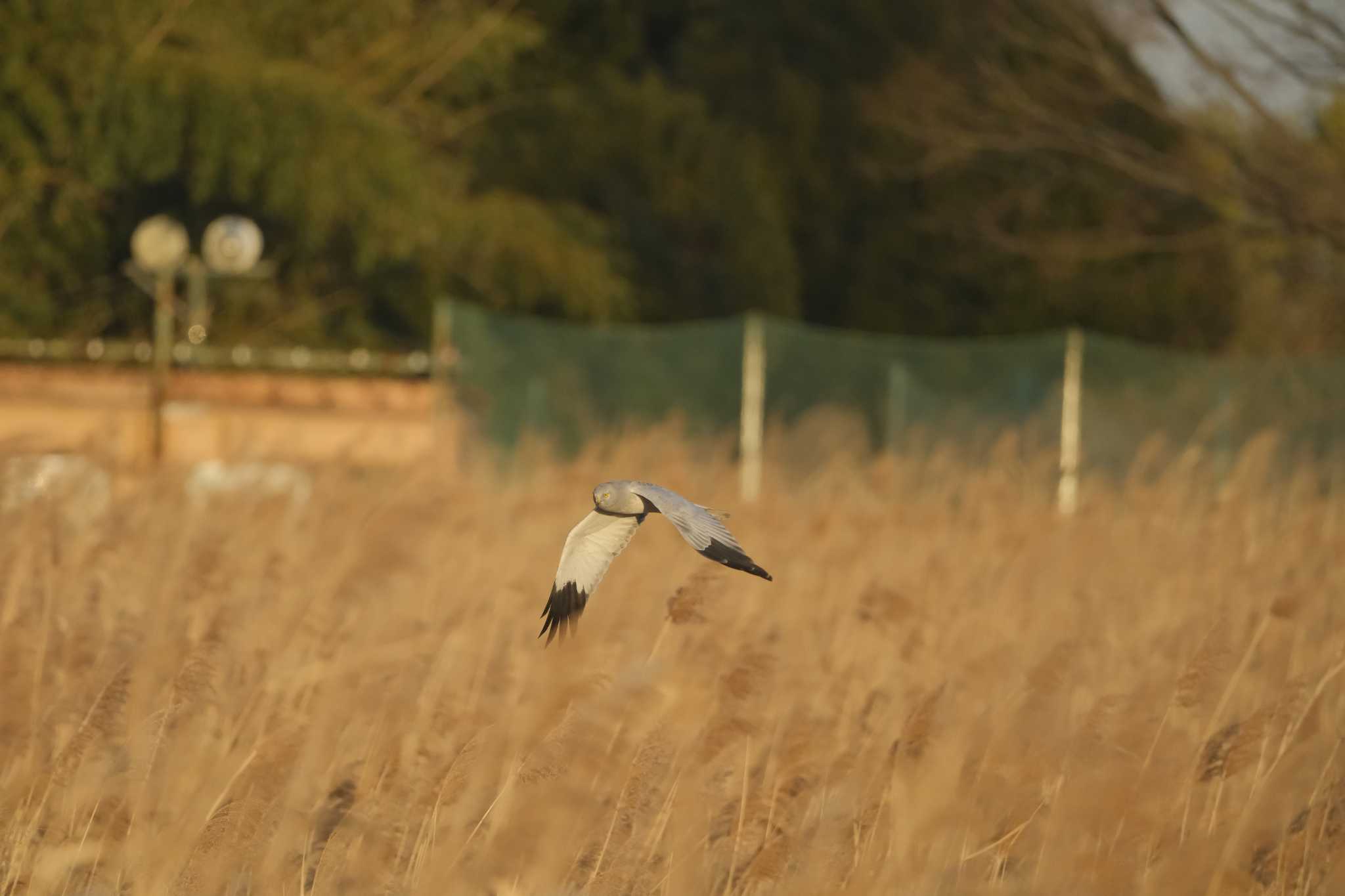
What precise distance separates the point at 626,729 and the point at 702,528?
67cm

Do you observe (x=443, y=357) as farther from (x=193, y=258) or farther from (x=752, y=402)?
(x=193, y=258)

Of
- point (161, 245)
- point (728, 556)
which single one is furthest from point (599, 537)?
point (161, 245)

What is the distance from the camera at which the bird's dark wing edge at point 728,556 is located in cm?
218

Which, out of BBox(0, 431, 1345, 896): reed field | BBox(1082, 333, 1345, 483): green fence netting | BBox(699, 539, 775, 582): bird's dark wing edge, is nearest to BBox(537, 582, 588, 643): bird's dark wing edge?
BBox(0, 431, 1345, 896): reed field

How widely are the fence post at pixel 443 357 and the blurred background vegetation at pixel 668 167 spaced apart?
2737 mm

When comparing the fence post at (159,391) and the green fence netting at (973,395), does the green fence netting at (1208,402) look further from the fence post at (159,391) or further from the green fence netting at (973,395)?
the fence post at (159,391)

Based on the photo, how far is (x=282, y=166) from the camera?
12.5 meters

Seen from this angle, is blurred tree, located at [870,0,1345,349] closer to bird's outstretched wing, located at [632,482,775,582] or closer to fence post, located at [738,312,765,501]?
fence post, located at [738,312,765,501]

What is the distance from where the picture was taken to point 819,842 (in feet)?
7.39

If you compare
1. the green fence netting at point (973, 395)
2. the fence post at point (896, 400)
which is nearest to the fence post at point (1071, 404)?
the green fence netting at point (973, 395)

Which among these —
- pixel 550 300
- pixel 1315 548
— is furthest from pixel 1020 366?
pixel 1315 548

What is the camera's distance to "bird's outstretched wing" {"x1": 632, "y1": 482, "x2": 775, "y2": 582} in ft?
7.21

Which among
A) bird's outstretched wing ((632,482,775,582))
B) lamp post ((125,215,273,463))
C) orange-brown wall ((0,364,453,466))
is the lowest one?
orange-brown wall ((0,364,453,466))

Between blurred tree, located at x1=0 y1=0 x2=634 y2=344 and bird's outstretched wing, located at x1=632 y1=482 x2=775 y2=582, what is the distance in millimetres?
10397
